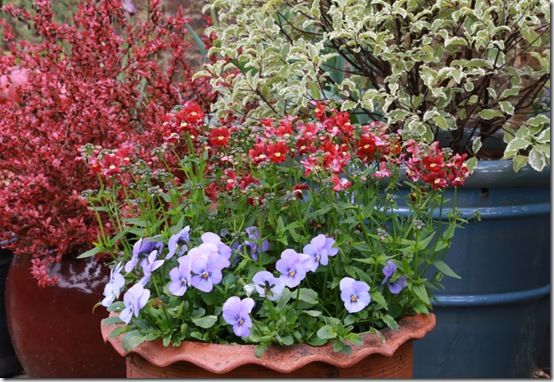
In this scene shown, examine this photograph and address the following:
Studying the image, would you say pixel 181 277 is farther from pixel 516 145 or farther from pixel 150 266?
pixel 516 145

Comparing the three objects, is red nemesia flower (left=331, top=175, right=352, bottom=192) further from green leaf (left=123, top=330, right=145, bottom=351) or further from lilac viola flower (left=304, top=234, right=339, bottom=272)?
green leaf (left=123, top=330, right=145, bottom=351)

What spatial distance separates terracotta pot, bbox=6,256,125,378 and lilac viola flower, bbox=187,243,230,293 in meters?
0.82

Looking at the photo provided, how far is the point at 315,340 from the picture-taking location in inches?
63.8

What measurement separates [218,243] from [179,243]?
10 cm

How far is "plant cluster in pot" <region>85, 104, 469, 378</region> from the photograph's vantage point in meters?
1.60

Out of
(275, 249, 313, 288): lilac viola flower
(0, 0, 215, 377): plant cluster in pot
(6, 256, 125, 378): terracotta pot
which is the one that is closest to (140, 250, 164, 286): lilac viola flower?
(275, 249, 313, 288): lilac viola flower

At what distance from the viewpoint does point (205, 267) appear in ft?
5.36

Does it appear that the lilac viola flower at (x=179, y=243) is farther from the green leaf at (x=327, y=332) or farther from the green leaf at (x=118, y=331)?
Result: the green leaf at (x=327, y=332)

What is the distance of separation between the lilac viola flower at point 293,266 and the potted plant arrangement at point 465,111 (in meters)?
0.68

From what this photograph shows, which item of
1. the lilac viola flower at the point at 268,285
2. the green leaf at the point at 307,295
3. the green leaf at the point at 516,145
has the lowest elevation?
the green leaf at the point at 307,295

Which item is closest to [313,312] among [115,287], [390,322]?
[390,322]

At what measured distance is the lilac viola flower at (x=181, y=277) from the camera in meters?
1.62

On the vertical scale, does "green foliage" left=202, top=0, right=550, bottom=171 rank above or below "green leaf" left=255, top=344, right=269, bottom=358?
above

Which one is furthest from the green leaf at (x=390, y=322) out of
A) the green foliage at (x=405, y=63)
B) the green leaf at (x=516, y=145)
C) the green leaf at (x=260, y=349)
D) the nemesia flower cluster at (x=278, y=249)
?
the green leaf at (x=516, y=145)
